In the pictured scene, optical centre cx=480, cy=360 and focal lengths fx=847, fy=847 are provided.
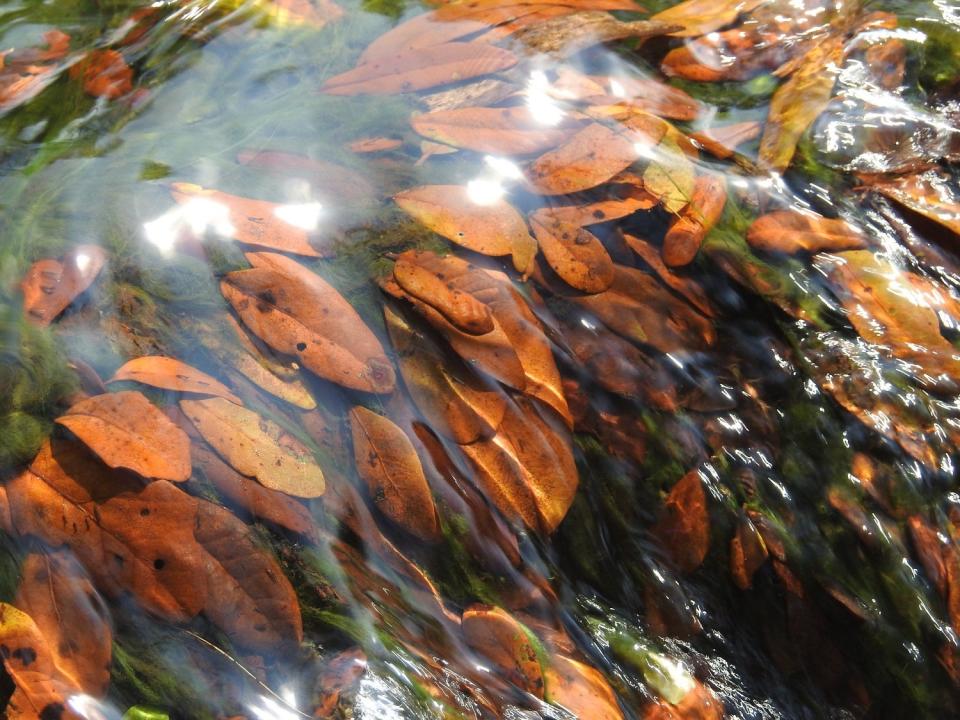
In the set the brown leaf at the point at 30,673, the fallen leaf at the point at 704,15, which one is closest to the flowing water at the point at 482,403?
the brown leaf at the point at 30,673

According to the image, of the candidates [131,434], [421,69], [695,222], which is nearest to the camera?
[131,434]

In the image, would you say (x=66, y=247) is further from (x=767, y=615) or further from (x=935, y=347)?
(x=935, y=347)

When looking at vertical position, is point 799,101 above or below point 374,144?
below

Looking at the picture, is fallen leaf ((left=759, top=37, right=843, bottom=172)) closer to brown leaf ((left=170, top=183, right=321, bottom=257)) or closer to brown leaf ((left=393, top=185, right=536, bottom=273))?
brown leaf ((left=393, top=185, right=536, bottom=273))

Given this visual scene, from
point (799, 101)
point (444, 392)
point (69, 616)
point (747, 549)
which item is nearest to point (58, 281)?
point (69, 616)

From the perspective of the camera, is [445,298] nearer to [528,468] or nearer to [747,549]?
[528,468]

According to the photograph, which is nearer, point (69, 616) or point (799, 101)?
point (69, 616)

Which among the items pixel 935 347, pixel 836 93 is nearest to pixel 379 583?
pixel 935 347
